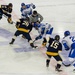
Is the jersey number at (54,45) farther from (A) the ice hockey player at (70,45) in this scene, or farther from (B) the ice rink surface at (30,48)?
(B) the ice rink surface at (30,48)

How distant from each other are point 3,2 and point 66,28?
368 centimetres

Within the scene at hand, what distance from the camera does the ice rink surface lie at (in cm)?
743

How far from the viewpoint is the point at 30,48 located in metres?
8.58

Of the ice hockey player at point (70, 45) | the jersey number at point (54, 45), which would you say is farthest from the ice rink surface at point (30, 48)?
the jersey number at point (54, 45)

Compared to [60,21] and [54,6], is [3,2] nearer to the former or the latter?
[54,6]

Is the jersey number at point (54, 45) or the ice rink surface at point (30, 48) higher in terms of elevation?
the jersey number at point (54, 45)

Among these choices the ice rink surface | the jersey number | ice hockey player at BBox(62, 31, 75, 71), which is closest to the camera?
the jersey number

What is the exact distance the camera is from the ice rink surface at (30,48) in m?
7.43

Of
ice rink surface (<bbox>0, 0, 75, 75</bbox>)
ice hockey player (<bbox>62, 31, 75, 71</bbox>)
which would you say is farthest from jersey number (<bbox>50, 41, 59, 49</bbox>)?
ice rink surface (<bbox>0, 0, 75, 75</bbox>)

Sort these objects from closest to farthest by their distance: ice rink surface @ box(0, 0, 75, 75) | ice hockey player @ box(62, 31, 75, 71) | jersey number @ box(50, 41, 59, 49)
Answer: jersey number @ box(50, 41, 59, 49) → ice hockey player @ box(62, 31, 75, 71) → ice rink surface @ box(0, 0, 75, 75)

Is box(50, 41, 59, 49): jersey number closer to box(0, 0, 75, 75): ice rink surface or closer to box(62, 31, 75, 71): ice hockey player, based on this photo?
box(62, 31, 75, 71): ice hockey player

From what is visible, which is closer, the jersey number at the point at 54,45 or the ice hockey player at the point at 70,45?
the jersey number at the point at 54,45

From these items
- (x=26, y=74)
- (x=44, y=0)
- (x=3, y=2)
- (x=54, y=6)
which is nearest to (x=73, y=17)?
(x=54, y=6)

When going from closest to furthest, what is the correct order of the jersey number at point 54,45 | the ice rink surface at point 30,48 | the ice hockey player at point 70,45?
the jersey number at point 54,45
the ice hockey player at point 70,45
the ice rink surface at point 30,48
